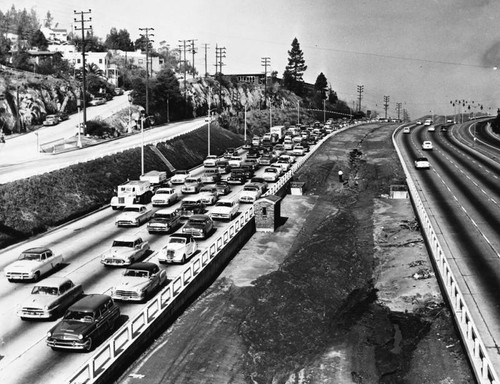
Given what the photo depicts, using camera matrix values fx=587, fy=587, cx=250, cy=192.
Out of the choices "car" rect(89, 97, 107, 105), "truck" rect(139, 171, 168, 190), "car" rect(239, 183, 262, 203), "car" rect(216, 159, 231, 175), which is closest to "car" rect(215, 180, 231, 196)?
"car" rect(239, 183, 262, 203)

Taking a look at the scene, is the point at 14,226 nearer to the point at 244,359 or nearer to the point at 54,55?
the point at 244,359

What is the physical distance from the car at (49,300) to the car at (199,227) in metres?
13.8

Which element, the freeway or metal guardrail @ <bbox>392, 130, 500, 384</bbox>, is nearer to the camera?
metal guardrail @ <bbox>392, 130, 500, 384</bbox>

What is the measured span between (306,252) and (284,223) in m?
10.3

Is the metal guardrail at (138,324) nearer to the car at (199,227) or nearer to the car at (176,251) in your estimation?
the car at (176,251)

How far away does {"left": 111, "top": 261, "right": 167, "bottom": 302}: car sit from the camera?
A: 3019cm

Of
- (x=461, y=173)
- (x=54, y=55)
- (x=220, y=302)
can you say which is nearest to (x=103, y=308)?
(x=220, y=302)

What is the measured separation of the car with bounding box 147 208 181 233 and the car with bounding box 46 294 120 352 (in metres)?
17.6

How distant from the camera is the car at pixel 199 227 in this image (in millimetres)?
42875

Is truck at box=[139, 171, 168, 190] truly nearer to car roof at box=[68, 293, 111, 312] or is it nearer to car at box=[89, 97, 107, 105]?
car roof at box=[68, 293, 111, 312]

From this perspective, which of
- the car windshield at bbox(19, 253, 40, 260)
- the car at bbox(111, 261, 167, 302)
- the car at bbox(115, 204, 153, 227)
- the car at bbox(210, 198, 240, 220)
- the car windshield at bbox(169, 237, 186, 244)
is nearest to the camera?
the car at bbox(111, 261, 167, 302)

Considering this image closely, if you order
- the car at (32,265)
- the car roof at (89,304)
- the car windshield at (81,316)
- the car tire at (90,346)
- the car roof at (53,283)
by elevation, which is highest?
the car roof at (89,304)

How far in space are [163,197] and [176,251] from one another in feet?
56.7

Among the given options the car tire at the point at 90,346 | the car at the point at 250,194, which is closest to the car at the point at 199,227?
the car at the point at 250,194
